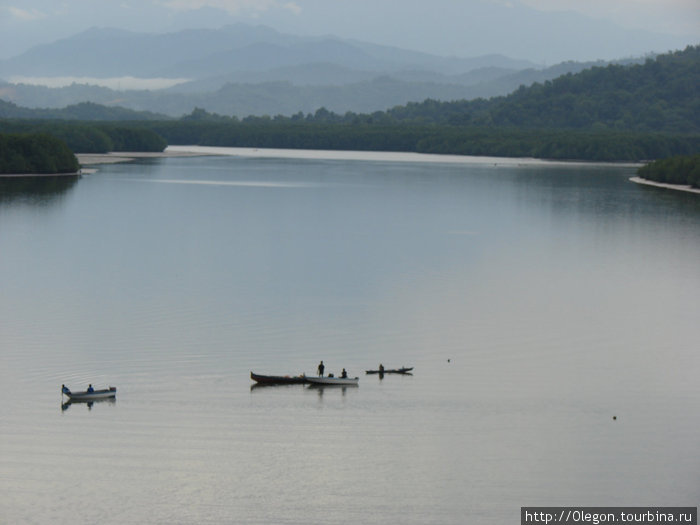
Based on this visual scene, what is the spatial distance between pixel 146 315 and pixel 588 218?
48.1 metres

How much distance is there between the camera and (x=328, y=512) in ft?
72.2

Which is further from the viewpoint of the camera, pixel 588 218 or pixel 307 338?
pixel 588 218

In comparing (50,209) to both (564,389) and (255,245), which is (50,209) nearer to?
(255,245)

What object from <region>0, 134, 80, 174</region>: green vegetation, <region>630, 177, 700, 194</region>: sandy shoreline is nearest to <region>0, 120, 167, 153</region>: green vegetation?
<region>0, 134, 80, 174</region>: green vegetation

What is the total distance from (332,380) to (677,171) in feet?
321

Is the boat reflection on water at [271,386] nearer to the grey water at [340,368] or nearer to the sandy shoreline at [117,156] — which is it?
the grey water at [340,368]

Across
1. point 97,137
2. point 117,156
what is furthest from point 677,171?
point 117,156

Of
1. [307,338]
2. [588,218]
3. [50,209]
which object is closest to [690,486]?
[307,338]

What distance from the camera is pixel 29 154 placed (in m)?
116

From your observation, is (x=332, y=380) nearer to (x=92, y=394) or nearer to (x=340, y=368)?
(x=340, y=368)

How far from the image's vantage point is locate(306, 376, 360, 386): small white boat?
100 feet

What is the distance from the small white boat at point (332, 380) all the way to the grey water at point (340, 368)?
0.28 metres

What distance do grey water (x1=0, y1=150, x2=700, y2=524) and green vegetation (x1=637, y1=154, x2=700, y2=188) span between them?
4911cm

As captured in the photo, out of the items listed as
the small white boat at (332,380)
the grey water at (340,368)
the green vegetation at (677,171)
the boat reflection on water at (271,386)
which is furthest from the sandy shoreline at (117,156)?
the small white boat at (332,380)
